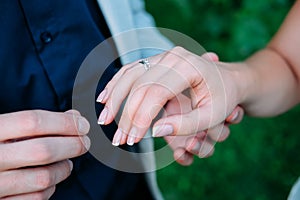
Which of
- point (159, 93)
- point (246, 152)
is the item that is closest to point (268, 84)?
point (159, 93)

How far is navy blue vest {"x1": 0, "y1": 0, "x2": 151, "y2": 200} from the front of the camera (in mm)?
827

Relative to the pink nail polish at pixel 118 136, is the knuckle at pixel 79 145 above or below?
above

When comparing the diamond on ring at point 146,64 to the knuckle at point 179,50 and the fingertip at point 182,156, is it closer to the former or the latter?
the knuckle at point 179,50

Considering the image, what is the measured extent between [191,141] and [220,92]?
11 cm

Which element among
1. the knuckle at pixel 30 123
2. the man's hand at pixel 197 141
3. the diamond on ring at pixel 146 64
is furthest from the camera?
the man's hand at pixel 197 141

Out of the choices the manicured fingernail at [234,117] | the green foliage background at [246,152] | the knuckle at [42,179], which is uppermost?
the knuckle at [42,179]

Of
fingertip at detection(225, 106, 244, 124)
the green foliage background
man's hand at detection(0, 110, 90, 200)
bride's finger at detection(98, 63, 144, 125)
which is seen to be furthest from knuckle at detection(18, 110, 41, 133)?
the green foliage background

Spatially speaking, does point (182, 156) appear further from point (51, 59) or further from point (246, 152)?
point (246, 152)

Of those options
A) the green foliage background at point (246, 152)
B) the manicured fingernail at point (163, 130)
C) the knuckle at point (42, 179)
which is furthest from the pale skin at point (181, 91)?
the green foliage background at point (246, 152)

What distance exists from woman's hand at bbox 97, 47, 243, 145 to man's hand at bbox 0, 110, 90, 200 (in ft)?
0.19

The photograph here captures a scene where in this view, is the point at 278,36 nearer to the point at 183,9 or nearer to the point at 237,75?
the point at 237,75

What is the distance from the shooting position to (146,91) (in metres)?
0.72

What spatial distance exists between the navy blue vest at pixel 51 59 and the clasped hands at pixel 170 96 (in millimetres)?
110

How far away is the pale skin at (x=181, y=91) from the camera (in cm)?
72
